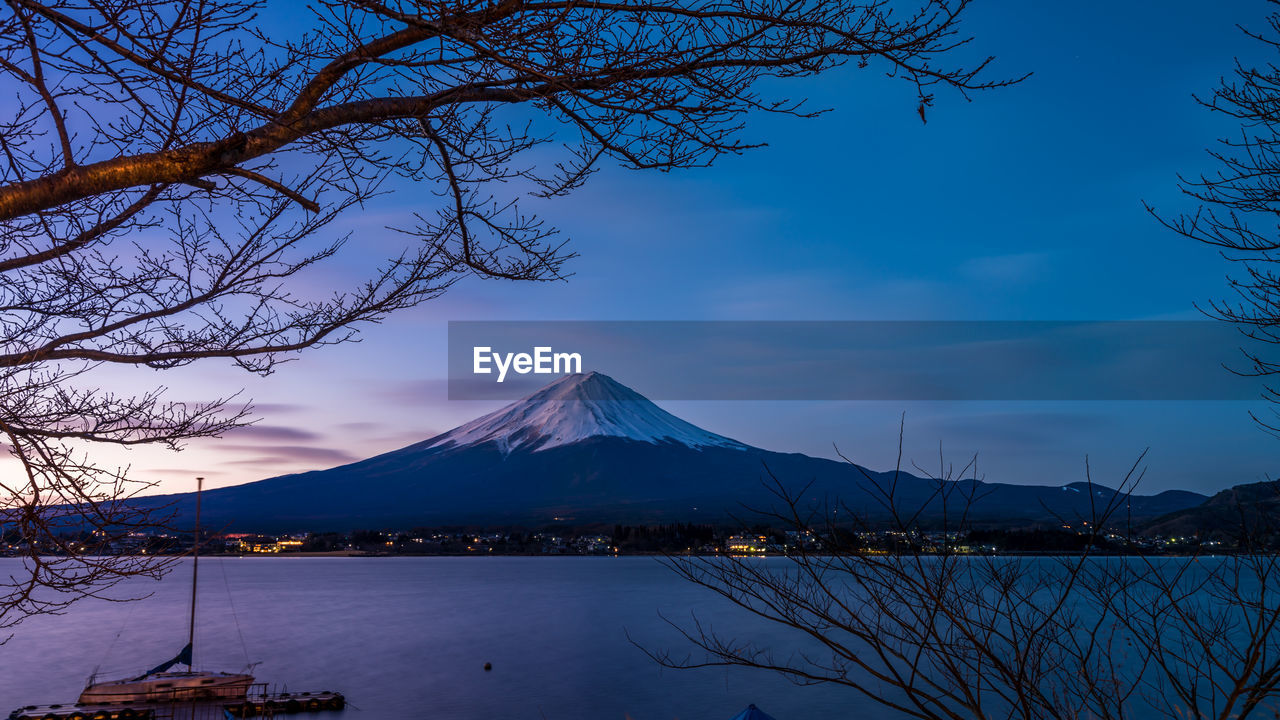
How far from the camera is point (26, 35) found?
8.76 ft

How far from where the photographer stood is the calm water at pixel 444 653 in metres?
34.7

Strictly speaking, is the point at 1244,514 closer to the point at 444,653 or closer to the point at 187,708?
the point at 187,708

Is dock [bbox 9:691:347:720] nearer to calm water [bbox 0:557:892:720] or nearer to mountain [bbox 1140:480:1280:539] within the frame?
Answer: calm water [bbox 0:557:892:720]

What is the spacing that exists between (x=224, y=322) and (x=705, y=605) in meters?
86.1

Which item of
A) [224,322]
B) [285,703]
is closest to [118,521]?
[224,322]

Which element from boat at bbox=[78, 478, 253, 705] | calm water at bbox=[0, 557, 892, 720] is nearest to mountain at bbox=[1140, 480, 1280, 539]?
calm water at bbox=[0, 557, 892, 720]

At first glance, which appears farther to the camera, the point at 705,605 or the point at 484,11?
the point at 705,605

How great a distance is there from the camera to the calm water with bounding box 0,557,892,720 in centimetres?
3472

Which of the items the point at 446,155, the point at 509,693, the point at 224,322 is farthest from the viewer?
the point at 509,693

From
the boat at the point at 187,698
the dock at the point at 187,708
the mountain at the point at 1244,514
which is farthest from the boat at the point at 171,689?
the mountain at the point at 1244,514

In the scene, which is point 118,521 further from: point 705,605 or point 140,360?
point 705,605

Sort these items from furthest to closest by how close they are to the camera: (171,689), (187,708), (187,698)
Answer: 1. (171,689)
2. (187,698)
3. (187,708)

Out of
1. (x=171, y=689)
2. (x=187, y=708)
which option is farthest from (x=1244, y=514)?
(x=171, y=689)

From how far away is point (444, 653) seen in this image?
4950cm
